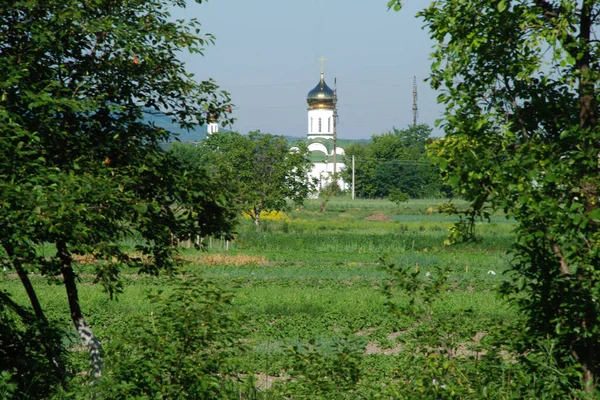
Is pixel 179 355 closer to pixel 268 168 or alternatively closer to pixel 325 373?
pixel 325 373

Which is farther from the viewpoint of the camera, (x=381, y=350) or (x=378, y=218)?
(x=378, y=218)

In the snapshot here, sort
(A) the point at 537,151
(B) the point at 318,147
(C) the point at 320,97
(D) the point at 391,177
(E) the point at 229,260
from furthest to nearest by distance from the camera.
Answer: (C) the point at 320,97 → (B) the point at 318,147 → (D) the point at 391,177 → (E) the point at 229,260 → (A) the point at 537,151

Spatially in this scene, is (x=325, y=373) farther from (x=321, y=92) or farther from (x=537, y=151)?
(x=321, y=92)

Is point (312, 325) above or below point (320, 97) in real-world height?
below

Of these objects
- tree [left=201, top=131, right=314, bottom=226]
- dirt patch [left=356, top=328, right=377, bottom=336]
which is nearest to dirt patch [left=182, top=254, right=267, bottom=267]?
dirt patch [left=356, top=328, right=377, bottom=336]

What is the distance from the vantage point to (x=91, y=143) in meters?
6.24

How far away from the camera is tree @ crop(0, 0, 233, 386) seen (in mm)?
5293

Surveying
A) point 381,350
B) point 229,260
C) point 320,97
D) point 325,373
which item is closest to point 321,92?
point 320,97

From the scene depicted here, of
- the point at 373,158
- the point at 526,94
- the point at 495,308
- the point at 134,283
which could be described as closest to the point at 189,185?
the point at 526,94

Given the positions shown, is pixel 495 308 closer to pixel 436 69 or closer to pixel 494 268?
pixel 494 268

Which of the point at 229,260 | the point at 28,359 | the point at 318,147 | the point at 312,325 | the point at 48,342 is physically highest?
the point at 318,147

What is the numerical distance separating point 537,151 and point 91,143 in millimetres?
3547

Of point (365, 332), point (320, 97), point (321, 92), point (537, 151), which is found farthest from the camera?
point (321, 92)

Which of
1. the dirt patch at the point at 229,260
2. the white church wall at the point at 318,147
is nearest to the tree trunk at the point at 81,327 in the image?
the dirt patch at the point at 229,260
